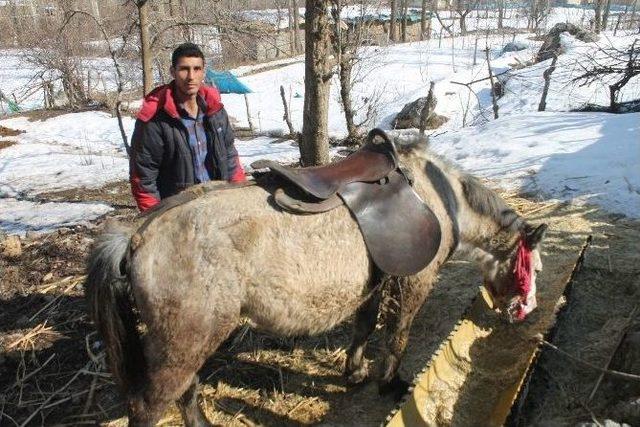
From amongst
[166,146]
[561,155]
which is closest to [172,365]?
[166,146]

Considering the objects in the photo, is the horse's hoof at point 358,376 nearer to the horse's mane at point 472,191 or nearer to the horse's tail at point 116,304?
the horse's mane at point 472,191

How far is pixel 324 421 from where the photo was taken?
3199 mm

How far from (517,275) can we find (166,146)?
2.78m

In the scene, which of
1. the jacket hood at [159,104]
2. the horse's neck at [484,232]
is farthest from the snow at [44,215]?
the horse's neck at [484,232]

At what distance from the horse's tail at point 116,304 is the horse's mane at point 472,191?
1981 mm

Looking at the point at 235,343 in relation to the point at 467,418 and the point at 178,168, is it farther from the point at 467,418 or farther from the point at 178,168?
the point at 467,418

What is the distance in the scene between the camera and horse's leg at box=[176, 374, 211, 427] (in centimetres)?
290

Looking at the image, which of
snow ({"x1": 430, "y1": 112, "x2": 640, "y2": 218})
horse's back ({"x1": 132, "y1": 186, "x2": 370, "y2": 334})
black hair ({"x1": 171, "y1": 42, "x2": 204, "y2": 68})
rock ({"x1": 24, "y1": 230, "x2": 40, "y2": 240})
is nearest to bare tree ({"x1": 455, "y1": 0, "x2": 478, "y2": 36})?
snow ({"x1": 430, "y1": 112, "x2": 640, "y2": 218})

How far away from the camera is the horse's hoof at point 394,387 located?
337 centimetres

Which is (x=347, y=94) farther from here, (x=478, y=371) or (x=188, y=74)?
(x=478, y=371)

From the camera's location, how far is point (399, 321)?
10.6ft

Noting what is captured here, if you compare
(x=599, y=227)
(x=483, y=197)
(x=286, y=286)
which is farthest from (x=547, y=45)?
(x=286, y=286)

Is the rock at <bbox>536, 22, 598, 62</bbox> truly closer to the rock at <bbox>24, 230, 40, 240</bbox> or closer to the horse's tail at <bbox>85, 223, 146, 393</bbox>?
the rock at <bbox>24, 230, 40, 240</bbox>

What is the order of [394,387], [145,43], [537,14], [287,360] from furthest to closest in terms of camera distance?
[537,14] < [145,43] < [287,360] < [394,387]
